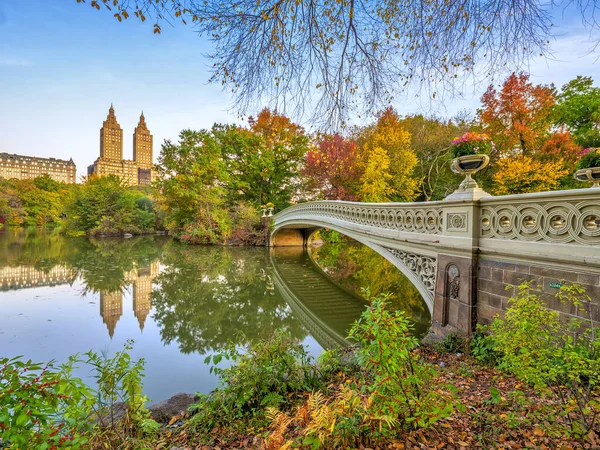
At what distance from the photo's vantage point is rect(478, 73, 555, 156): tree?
539 inches

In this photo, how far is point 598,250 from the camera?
2.79 meters

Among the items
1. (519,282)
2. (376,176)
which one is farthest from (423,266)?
(376,176)

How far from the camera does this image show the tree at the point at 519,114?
13.7 m

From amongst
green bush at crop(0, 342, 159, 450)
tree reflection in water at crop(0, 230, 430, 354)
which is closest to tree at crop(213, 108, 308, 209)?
tree reflection in water at crop(0, 230, 430, 354)

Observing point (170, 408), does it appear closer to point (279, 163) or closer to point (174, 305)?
point (174, 305)

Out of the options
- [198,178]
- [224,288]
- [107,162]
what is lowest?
[224,288]

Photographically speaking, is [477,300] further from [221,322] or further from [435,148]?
[435,148]

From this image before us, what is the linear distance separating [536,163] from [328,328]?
41.2 ft

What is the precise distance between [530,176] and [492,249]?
1153 centimetres

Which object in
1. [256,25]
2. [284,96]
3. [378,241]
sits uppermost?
[256,25]

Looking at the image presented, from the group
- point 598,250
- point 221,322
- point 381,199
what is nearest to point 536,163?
point 381,199

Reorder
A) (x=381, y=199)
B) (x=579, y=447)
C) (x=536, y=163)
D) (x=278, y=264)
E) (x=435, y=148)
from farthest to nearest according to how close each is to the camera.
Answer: (x=435, y=148) → (x=381, y=199) → (x=278, y=264) → (x=536, y=163) → (x=579, y=447)

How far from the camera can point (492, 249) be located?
3838 mm

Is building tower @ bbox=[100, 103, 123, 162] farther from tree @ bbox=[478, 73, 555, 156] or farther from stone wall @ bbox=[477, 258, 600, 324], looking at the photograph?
stone wall @ bbox=[477, 258, 600, 324]
